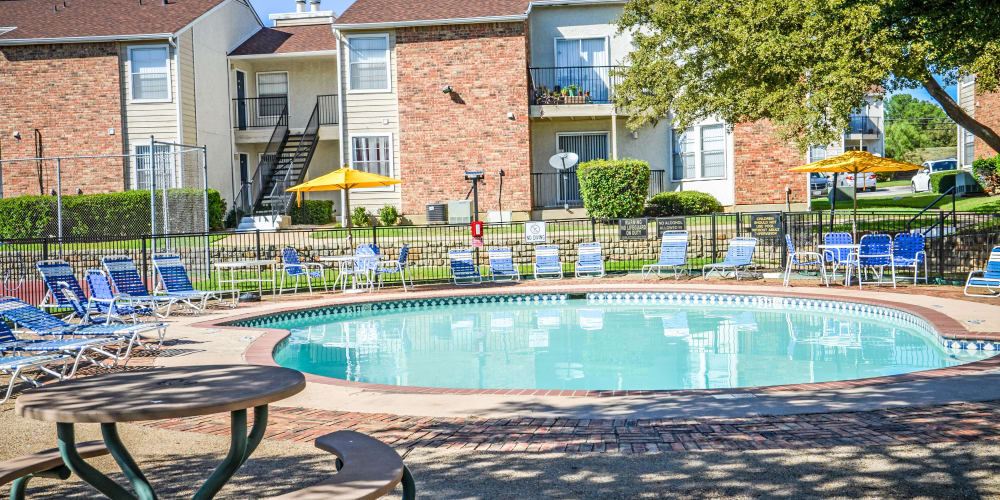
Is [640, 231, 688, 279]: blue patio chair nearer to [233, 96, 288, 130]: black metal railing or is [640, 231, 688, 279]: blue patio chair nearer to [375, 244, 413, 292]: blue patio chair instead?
[375, 244, 413, 292]: blue patio chair

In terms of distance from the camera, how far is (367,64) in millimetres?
24781

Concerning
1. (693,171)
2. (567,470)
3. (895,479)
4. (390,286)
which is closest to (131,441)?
(567,470)

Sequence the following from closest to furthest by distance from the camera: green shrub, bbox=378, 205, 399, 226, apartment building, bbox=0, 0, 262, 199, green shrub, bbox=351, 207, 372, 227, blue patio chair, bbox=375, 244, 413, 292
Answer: blue patio chair, bbox=375, 244, 413, 292 → green shrub, bbox=378, 205, 399, 226 → green shrub, bbox=351, 207, 372, 227 → apartment building, bbox=0, 0, 262, 199

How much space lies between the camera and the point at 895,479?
4672 mm

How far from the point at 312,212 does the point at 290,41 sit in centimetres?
691

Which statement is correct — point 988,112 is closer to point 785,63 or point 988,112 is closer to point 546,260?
point 785,63

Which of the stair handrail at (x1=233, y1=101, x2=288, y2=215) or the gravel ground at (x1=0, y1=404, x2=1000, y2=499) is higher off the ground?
the stair handrail at (x1=233, y1=101, x2=288, y2=215)

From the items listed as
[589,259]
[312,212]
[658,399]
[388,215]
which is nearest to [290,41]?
[312,212]

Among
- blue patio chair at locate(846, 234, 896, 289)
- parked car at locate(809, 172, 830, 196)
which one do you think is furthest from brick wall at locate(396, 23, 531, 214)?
parked car at locate(809, 172, 830, 196)

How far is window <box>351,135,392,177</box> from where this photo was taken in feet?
82.1

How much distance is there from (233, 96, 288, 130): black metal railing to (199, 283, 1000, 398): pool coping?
1378cm

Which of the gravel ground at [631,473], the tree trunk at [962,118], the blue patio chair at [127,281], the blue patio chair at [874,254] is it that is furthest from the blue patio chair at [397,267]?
the tree trunk at [962,118]

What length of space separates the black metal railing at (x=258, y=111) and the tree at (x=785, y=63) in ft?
44.3

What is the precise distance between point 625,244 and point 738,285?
455 centimetres
